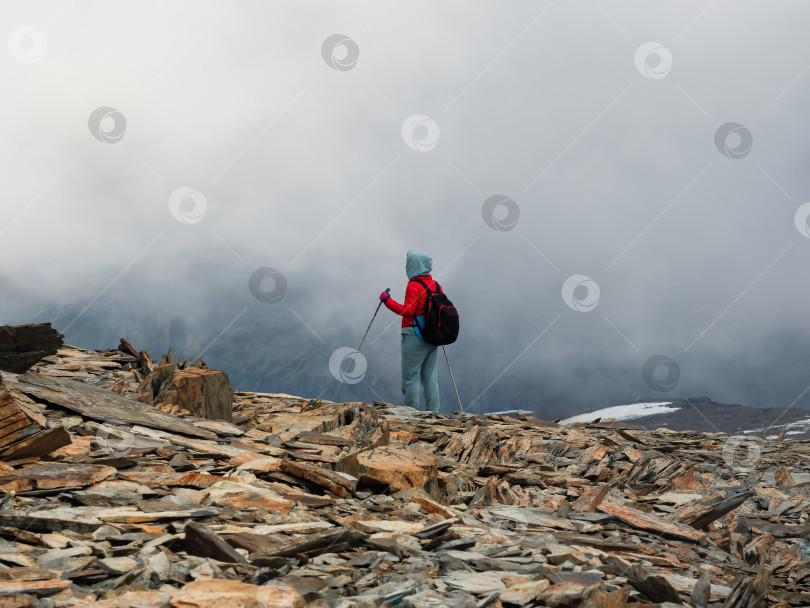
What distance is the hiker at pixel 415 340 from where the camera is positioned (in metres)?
15.9

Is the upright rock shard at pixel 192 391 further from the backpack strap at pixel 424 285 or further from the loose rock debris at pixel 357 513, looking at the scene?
the backpack strap at pixel 424 285

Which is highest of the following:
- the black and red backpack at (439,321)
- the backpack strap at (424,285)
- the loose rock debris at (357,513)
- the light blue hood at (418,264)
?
the light blue hood at (418,264)

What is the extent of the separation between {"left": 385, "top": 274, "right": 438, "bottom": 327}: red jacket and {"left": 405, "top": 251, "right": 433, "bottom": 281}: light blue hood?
242mm

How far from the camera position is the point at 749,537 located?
849cm

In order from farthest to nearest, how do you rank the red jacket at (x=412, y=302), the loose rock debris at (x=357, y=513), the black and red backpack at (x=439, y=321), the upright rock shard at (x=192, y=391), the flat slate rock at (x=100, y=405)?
the red jacket at (x=412, y=302)
the black and red backpack at (x=439, y=321)
the upright rock shard at (x=192, y=391)
the flat slate rock at (x=100, y=405)
the loose rock debris at (x=357, y=513)

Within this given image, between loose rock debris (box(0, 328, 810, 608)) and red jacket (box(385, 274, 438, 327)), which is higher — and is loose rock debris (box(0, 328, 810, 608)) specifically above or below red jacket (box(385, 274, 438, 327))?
below

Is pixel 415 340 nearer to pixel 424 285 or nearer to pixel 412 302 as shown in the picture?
pixel 412 302

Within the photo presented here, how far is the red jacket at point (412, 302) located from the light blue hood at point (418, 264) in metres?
0.24

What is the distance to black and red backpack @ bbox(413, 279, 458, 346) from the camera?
15633 mm

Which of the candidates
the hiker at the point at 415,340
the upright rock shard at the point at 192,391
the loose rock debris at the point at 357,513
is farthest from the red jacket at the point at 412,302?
the upright rock shard at the point at 192,391

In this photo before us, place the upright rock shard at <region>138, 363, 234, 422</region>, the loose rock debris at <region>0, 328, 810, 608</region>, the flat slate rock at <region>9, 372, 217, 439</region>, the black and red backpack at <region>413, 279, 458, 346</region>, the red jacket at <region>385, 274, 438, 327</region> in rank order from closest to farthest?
1. the loose rock debris at <region>0, 328, 810, 608</region>
2. the flat slate rock at <region>9, 372, 217, 439</region>
3. the upright rock shard at <region>138, 363, 234, 422</region>
4. the black and red backpack at <region>413, 279, 458, 346</region>
5. the red jacket at <region>385, 274, 438, 327</region>

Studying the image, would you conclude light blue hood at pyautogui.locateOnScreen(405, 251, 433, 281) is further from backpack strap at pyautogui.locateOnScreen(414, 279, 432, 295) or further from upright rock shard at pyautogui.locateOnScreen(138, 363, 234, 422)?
upright rock shard at pyautogui.locateOnScreen(138, 363, 234, 422)

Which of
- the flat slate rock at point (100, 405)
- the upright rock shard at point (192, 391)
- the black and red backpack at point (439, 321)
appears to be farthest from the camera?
the black and red backpack at point (439, 321)

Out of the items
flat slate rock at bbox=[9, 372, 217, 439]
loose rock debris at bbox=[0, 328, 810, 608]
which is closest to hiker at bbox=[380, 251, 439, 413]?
loose rock debris at bbox=[0, 328, 810, 608]
